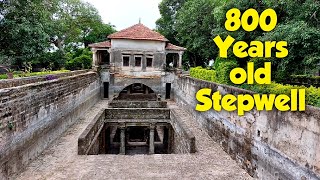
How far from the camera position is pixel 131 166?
8.36 metres

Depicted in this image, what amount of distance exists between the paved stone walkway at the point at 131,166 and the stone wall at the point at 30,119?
458 mm

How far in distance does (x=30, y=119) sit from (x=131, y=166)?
3.48 meters

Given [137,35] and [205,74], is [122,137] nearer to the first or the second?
[205,74]

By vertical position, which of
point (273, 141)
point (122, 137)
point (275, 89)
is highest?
point (275, 89)

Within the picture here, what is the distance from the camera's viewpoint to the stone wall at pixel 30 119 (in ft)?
22.7

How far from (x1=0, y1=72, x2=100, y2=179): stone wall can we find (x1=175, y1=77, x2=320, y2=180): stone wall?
658 cm

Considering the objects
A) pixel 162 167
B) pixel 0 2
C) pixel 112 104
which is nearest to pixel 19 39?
pixel 0 2

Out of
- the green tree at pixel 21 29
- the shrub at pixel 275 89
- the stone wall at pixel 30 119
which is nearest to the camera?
the shrub at pixel 275 89

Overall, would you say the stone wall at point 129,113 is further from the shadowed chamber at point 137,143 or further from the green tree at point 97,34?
the green tree at point 97,34

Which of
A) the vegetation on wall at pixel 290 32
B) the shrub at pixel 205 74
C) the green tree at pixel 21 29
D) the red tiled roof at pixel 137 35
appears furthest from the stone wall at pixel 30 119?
the red tiled roof at pixel 137 35

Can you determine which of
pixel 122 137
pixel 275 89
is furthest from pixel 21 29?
pixel 275 89

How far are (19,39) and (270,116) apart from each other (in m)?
14.1

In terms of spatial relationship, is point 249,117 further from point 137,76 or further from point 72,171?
point 137,76

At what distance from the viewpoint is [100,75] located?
2500 centimetres
